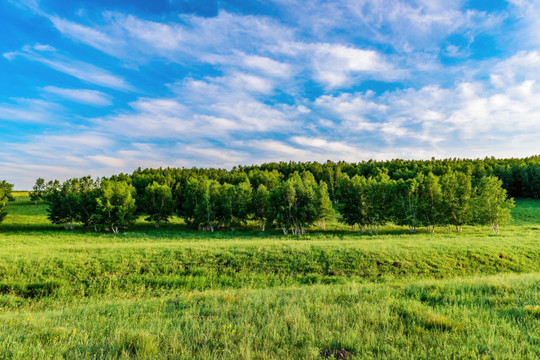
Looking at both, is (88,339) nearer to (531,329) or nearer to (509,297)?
(531,329)

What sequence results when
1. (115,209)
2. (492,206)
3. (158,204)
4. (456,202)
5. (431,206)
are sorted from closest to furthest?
(492,206) → (431,206) → (456,202) → (115,209) → (158,204)

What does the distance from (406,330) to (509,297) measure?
15.9 ft

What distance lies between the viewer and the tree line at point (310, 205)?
5083 centimetres

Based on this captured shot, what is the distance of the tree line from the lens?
50825mm

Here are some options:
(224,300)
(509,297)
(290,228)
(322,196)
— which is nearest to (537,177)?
(322,196)

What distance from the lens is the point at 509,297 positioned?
25.0ft

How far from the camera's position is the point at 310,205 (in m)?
55.0

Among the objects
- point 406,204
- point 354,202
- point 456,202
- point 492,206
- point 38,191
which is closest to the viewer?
point 492,206

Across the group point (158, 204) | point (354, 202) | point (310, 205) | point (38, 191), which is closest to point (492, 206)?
point (354, 202)

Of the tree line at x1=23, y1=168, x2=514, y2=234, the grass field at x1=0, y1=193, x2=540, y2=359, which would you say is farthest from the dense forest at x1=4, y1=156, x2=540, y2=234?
the grass field at x1=0, y1=193, x2=540, y2=359

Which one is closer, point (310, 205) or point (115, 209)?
point (310, 205)

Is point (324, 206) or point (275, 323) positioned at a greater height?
point (324, 206)

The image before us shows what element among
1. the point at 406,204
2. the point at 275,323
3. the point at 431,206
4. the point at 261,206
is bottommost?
the point at 275,323

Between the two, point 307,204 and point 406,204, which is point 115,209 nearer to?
point 307,204
